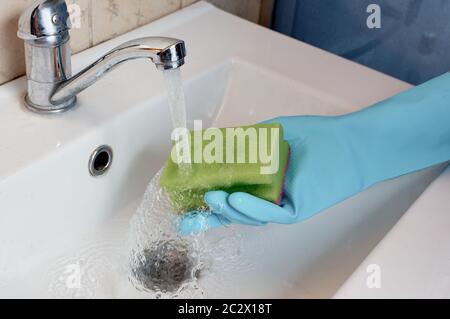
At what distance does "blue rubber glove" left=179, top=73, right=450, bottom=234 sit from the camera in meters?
0.62

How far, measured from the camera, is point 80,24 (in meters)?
0.73

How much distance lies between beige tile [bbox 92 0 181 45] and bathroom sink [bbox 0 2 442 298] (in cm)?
1

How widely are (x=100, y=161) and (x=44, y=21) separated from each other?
0.52 feet

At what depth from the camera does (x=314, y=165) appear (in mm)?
626

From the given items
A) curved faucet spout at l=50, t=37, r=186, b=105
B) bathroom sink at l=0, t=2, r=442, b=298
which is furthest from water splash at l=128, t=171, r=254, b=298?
curved faucet spout at l=50, t=37, r=186, b=105

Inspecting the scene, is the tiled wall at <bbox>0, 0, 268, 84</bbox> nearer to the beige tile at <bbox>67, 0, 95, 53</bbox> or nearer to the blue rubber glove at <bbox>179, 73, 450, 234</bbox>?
the beige tile at <bbox>67, 0, 95, 53</bbox>

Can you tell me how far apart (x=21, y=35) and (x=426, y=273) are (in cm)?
42

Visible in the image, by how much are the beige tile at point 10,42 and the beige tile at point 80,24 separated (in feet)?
0.20

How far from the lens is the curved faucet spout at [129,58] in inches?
22.1

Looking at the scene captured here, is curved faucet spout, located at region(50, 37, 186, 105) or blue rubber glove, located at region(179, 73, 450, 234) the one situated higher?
curved faucet spout, located at region(50, 37, 186, 105)

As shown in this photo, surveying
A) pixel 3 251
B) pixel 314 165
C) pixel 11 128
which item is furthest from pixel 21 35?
pixel 314 165

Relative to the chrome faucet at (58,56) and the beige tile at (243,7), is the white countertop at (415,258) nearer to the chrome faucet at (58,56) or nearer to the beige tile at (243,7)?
the chrome faucet at (58,56)

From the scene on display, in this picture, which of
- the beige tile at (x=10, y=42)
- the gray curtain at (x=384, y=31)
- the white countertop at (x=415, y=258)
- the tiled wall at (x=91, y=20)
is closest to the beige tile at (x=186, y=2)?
the tiled wall at (x=91, y=20)
